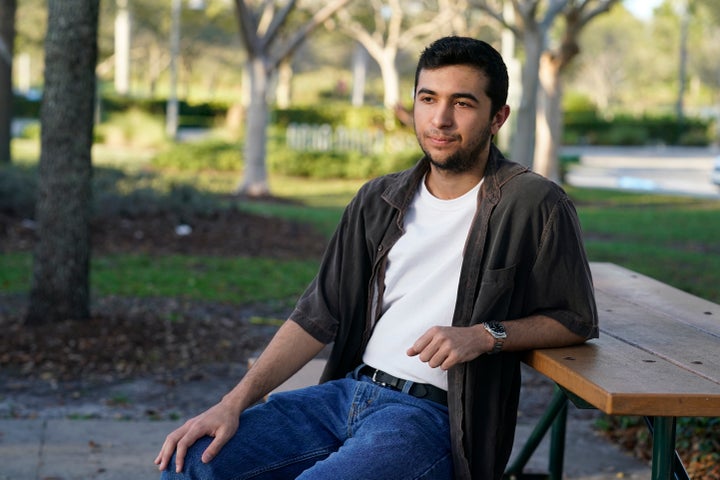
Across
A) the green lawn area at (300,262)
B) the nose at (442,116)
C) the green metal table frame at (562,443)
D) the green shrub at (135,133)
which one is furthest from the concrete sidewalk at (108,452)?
the green shrub at (135,133)

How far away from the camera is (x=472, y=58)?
9.17ft

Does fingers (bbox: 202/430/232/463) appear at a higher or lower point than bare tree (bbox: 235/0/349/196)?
lower

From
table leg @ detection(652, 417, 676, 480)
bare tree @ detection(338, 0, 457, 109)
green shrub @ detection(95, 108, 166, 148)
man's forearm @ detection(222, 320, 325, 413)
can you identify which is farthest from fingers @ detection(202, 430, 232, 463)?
bare tree @ detection(338, 0, 457, 109)

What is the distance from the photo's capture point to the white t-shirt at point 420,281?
2.81 metres

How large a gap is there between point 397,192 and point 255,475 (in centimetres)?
85

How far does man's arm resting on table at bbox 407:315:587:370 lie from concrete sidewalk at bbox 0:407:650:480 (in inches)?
77.7

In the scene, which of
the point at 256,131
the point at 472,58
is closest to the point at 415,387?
the point at 472,58

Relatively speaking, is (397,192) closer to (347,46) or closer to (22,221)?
(22,221)

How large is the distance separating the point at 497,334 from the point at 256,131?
15.1 m

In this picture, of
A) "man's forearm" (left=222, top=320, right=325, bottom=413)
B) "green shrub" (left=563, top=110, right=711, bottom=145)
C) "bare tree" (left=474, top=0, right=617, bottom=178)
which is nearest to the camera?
"man's forearm" (left=222, top=320, right=325, bottom=413)

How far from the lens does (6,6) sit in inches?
690

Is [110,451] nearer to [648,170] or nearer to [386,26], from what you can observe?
[648,170]

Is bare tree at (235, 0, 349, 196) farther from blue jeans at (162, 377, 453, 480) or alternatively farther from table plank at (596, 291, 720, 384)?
blue jeans at (162, 377, 453, 480)

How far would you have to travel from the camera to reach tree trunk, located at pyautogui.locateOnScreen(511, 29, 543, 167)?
1680 centimetres
